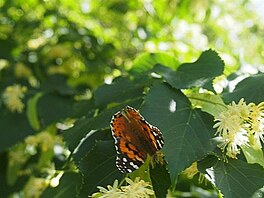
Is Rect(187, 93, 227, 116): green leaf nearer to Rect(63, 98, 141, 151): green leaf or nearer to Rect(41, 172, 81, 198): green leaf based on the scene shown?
Rect(63, 98, 141, 151): green leaf

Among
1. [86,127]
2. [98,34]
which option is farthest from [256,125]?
[98,34]

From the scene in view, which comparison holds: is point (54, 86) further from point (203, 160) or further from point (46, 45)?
point (203, 160)

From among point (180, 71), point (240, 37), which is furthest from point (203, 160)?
point (240, 37)

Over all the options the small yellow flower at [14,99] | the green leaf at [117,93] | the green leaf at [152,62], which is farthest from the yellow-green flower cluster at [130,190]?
the small yellow flower at [14,99]

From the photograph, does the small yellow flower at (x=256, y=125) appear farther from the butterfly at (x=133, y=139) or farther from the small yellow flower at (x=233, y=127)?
the butterfly at (x=133, y=139)

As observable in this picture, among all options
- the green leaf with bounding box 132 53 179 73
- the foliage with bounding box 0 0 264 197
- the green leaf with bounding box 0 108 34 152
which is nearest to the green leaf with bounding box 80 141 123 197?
the foliage with bounding box 0 0 264 197

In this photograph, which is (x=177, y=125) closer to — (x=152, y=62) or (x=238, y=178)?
(x=238, y=178)
